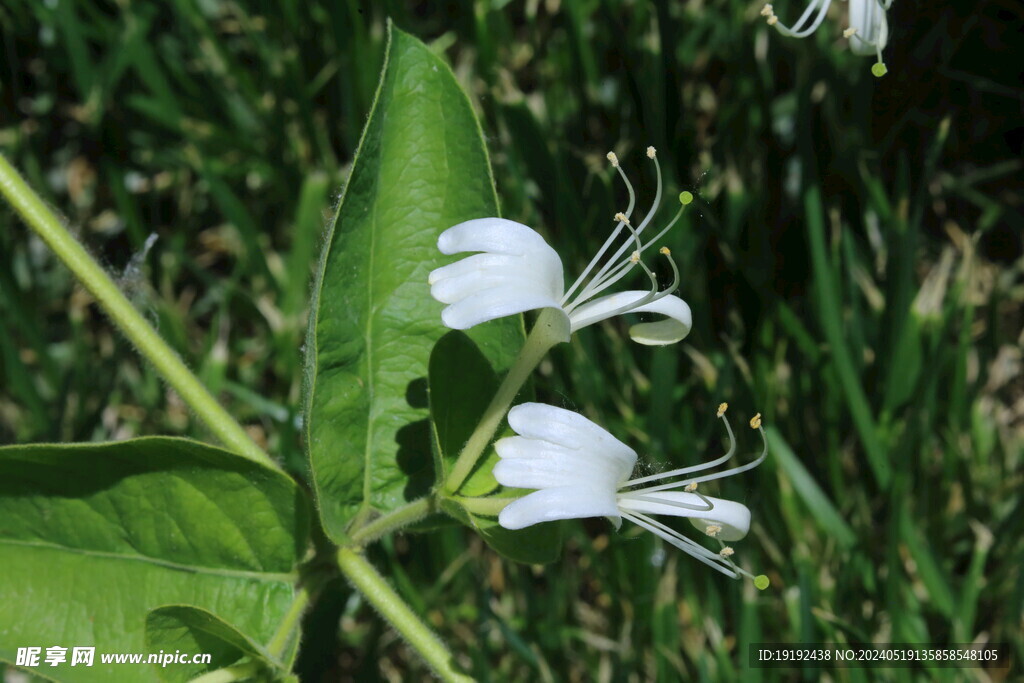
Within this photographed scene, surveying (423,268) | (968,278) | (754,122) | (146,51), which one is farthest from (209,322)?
(968,278)

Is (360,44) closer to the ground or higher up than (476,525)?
higher up

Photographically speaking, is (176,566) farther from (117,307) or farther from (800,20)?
(800,20)

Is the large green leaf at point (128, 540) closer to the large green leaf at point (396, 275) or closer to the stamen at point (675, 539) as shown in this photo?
the large green leaf at point (396, 275)

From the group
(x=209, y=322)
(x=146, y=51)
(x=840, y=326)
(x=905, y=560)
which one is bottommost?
(x=905, y=560)

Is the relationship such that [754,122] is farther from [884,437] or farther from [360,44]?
[360,44]

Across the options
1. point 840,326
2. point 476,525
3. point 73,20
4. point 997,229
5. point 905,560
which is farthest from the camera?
point 997,229

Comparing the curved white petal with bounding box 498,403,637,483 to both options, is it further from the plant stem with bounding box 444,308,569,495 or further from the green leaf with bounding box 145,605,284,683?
the green leaf with bounding box 145,605,284,683

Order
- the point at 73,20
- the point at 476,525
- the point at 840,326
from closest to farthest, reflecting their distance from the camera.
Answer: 1. the point at 476,525
2. the point at 840,326
3. the point at 73,20
